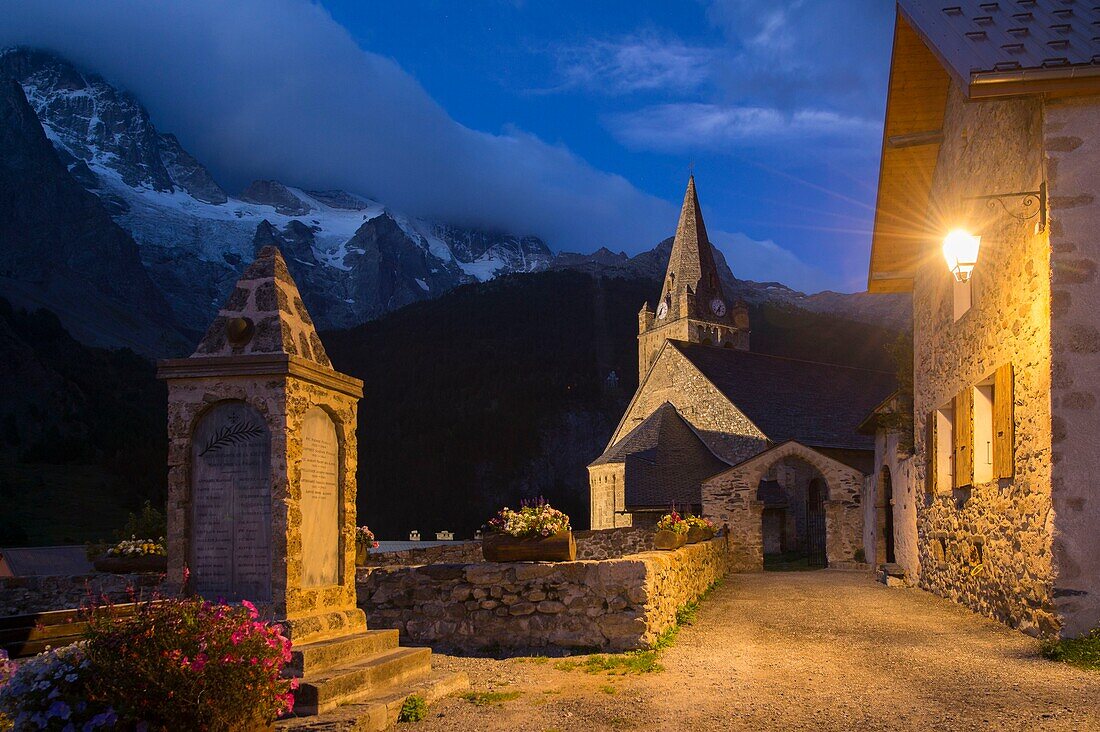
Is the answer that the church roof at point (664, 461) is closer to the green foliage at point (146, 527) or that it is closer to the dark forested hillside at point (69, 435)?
the dark forested hillside at point (69, 435)

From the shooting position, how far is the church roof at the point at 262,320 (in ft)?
22.9

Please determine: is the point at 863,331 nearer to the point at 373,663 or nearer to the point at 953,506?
the point at 953,506

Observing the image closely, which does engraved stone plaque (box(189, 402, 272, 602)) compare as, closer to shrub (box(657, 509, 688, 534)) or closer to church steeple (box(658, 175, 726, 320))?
shrub (box(657, 509, 688, 534))

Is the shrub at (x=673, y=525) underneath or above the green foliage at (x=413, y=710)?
above

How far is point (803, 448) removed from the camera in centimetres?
2486

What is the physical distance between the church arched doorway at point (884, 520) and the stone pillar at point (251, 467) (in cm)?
1692

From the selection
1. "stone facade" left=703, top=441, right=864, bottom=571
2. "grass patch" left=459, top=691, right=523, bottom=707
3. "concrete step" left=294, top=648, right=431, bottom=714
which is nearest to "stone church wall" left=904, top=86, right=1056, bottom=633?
"grass patch" left=459, top=691, right=523, bottom=707

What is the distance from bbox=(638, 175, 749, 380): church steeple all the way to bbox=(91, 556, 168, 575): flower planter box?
4429cm

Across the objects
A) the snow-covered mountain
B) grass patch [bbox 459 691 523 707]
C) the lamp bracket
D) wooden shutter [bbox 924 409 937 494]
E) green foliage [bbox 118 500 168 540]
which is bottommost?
grass patch [bbox 459 691 523 707]

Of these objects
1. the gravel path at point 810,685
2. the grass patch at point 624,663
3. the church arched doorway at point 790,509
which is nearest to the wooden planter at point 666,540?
the gravel path at point 810,685

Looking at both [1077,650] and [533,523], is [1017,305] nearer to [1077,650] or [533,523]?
[1077,650]

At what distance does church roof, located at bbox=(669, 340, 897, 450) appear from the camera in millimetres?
38031

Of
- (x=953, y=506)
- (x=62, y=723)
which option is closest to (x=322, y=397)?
(x=62, y=723)

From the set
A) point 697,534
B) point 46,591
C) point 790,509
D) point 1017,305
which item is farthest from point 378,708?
point 790,509
